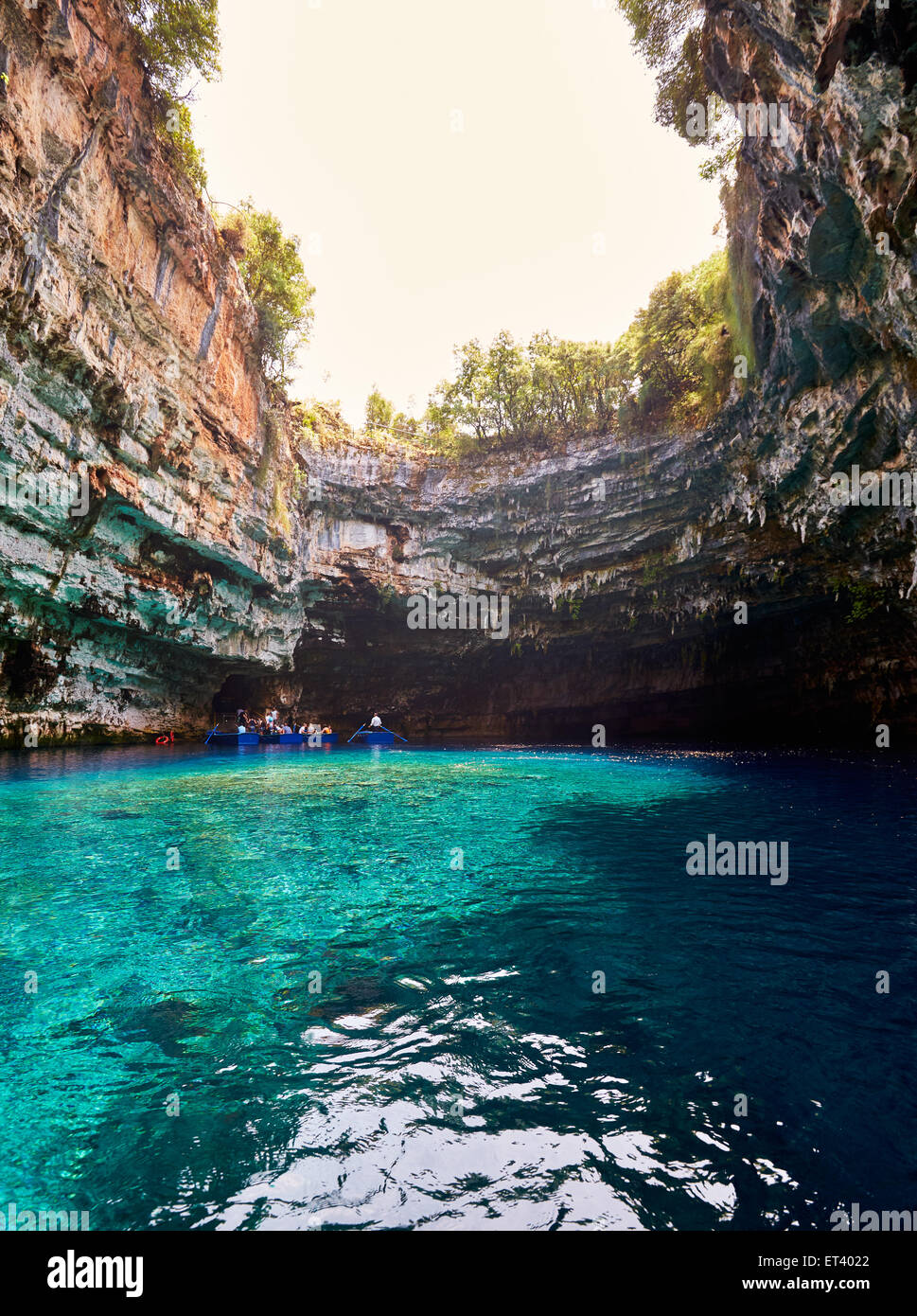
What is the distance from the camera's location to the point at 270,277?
23172 mm

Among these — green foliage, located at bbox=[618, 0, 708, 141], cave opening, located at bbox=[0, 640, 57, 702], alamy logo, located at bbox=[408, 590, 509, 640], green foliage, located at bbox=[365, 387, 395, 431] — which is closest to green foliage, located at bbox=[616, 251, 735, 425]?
green foliage, located at bbox=[618, 0, 708, 141]

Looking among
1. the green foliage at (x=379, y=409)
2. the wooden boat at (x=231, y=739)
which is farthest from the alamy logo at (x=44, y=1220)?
the green foliage at (x=379, y=409)

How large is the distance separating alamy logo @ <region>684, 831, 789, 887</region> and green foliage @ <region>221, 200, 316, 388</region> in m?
24.5

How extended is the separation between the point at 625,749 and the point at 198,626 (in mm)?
17668

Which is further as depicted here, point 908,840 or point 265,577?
point 265,577

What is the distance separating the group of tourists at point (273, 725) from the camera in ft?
91.3

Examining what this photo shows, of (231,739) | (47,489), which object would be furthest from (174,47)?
(231,739)

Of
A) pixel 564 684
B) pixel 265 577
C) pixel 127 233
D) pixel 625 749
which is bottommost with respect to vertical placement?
pixel 625 749

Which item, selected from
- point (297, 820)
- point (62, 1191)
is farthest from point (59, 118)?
point (62, 1191)

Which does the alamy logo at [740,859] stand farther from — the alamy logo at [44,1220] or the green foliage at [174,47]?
the green foliage at [174,47]

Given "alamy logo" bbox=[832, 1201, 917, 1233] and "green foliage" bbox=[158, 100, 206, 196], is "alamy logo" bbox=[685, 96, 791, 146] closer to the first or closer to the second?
"alamy logo" bbox=[832, 1201, 917, 1233]

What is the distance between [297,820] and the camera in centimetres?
911
